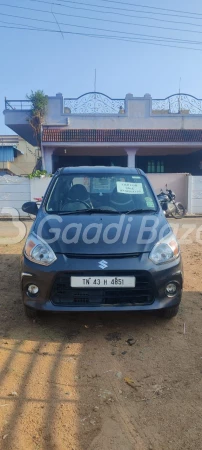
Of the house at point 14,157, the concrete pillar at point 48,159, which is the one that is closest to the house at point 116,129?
the concrete pillar at point 48,159

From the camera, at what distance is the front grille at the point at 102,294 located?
3.24 metres

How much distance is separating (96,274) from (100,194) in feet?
5.08

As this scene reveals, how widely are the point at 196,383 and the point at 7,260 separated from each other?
4.57m

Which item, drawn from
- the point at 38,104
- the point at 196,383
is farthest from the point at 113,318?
the point at 38,104

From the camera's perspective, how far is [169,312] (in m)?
3.57

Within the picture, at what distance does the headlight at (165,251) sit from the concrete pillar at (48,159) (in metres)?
14.1

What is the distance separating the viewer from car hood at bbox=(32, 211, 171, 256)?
3.31 m

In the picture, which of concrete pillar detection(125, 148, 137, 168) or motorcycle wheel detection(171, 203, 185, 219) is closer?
motorcycle wheel detection(171, 203, 185, 219)

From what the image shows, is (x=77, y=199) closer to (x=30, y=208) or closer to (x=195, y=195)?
(x=30, y=208)

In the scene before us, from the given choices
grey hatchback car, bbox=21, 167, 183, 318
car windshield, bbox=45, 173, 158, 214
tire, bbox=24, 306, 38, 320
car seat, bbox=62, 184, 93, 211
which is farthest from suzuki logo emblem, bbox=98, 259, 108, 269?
car seat, bbox=62, 184, 93, 211

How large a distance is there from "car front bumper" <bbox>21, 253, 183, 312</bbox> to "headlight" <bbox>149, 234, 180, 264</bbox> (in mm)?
61

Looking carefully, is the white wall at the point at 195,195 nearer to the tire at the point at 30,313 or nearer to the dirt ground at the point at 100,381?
the dirt ground at the point at 100,381

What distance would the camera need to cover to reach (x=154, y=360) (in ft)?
9.70

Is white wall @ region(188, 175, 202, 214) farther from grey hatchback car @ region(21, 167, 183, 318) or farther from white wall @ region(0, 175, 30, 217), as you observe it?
grey hatchback car @ region(21, 167, 183, 318)
